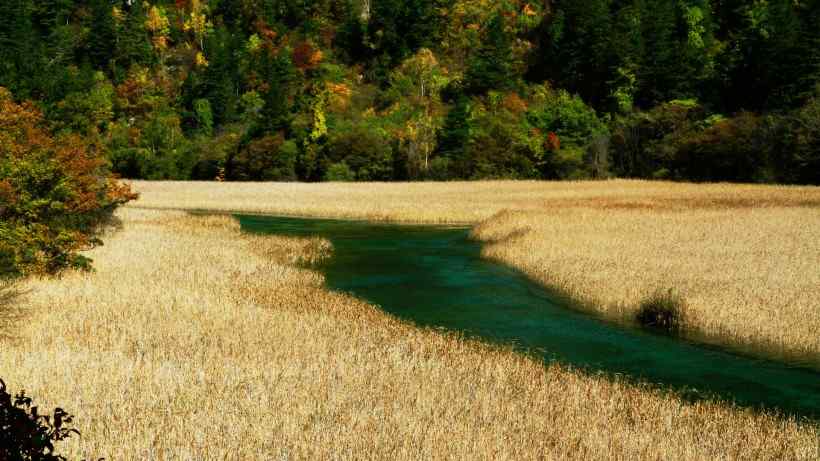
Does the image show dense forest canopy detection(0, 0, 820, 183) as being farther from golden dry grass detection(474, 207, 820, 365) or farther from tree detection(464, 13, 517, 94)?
golden dry grass detection(474, 207, 820, 365)

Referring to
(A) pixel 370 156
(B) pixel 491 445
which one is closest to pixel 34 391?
(B) pixel 491 445

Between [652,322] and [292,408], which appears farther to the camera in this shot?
[652,322]

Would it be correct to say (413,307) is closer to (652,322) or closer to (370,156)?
(652,322)

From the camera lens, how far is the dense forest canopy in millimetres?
79000

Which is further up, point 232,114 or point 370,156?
point 232,114

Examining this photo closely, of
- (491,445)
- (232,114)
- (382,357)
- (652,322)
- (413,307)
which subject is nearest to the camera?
(491,445)

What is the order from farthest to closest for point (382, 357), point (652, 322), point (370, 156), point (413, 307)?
point (370, 156)
point (413, 307)
point (652, 322)
point (382, 357)

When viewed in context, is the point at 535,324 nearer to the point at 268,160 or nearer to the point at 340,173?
the point at 340,173

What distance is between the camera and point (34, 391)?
962cm

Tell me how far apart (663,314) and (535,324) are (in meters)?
3.26

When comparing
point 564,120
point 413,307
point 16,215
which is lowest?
point 413,307

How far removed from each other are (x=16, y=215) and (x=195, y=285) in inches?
236

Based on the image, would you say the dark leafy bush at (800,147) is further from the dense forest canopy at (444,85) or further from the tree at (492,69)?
the tree at (492,69)

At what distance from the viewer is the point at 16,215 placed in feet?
65.0
